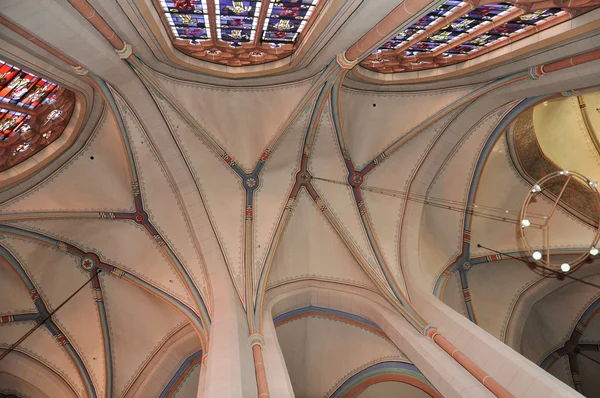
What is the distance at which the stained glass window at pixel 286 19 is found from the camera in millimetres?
9774

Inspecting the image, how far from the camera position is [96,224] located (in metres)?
12.8

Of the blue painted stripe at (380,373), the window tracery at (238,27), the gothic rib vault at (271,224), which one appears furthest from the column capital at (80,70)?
the blue painted stripe at (380,373)

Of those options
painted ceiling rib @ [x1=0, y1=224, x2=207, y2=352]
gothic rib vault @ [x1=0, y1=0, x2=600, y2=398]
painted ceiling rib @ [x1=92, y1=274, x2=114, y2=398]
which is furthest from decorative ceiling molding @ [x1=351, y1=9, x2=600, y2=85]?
painted ceiling rib @ [x1=92, y1=274, x2=114, y2=398]

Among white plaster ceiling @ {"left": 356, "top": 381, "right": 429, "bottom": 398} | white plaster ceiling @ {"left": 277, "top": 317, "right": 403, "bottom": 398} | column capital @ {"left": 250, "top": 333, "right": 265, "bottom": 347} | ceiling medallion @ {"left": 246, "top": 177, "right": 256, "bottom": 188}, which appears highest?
ceiling medallion @ {"left": 246, "top": 177, "right": 256, "bottom": 188}

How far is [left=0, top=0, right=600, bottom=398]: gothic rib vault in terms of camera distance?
11281mm

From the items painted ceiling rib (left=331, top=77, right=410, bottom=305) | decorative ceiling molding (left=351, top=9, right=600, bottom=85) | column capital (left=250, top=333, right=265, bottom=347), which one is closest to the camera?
decorative ceiling molding (left=351, top=9, right=600, bottom=85)

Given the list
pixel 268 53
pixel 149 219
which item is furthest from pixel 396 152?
pixel 149 219

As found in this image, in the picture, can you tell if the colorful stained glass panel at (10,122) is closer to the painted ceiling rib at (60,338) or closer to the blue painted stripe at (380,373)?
the painted ceiling rib at (60,338)

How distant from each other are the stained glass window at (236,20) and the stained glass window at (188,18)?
0.29m

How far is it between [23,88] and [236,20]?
179 inches

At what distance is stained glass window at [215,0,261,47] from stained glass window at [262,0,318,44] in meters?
0.29

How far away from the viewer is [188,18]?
10023 mm

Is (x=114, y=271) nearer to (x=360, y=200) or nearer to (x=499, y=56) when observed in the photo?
(x=360, y=200)

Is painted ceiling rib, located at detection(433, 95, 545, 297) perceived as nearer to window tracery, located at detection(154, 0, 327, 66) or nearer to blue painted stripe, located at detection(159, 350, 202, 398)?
window tracery, located at detection(154, 0, 327, 66)
